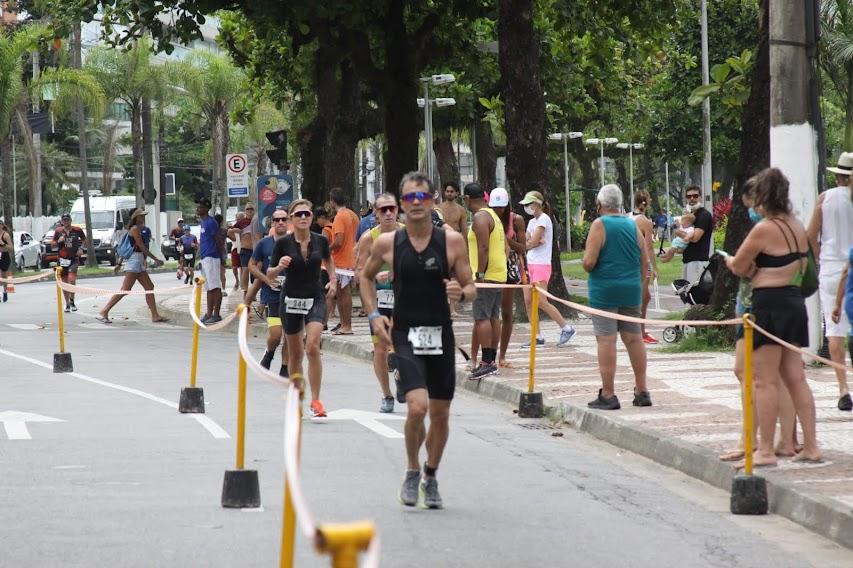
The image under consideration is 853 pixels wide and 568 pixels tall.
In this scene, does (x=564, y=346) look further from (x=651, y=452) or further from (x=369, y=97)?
(x=369, y=97)

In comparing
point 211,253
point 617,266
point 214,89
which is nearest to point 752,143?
point 617,266

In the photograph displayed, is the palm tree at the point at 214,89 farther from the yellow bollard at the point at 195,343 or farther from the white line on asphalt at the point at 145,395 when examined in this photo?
the yellow bollard at the point at 195,343

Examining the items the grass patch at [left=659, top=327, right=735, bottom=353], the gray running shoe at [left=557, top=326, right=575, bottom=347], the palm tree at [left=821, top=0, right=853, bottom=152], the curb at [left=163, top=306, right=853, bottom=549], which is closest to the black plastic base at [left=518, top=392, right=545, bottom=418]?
the curb at [left=163, top=306, right=853, bottom=549]

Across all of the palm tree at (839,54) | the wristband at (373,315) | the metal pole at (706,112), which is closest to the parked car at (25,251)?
the metal pole at (706,112)

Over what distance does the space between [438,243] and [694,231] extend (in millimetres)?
10130

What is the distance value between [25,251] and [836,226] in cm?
4819

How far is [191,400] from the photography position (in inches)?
519

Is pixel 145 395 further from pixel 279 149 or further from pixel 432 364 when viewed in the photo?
pixel 279 149

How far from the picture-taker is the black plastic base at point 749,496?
8.93 metres

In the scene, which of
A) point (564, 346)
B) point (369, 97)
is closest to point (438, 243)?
point (564, 346)

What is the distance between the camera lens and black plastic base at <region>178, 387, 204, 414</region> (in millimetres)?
13148

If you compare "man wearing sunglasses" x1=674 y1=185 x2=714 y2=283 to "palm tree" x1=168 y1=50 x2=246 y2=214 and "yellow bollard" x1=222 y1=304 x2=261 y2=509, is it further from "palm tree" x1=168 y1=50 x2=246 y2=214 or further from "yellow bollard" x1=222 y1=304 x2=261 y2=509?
"palm tree" x1=168 y1=50 x2=246 y2=214

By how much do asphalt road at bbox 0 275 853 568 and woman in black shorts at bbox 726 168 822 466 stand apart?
30.8 inches

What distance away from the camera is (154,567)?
719 centimetres
